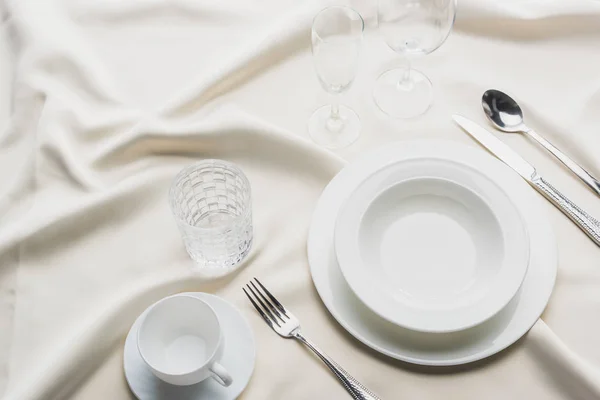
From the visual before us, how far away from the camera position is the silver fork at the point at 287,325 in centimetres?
78

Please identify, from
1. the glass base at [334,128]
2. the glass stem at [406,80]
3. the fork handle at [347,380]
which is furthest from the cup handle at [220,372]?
→ the glass stem at [406,80]

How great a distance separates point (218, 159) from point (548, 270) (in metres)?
0.43

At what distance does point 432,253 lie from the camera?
85 centimetres

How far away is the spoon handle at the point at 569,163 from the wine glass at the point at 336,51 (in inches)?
9.2

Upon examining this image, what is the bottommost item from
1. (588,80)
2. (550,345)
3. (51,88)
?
(51,88)

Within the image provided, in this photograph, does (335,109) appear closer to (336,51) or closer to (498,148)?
(336,51)

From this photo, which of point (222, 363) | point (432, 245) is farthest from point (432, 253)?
point (222, 363)

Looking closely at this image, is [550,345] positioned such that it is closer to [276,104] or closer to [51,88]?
[276,104]

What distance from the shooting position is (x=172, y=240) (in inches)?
35.5

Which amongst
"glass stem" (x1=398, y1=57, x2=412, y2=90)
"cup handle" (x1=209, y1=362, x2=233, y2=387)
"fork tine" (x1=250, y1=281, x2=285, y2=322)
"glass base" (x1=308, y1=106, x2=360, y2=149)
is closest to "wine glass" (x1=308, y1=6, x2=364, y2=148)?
"glass base" (x1=308, y1=106, x2=360, y2=149)

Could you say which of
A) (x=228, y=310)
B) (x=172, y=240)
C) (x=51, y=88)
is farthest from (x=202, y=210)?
(x=51, y=88)

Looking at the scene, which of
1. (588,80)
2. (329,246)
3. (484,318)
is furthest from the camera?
(588,80)

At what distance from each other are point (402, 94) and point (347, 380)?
42 cm

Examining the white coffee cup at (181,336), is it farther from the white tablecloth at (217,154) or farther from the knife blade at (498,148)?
the knife blade at (498,148)
